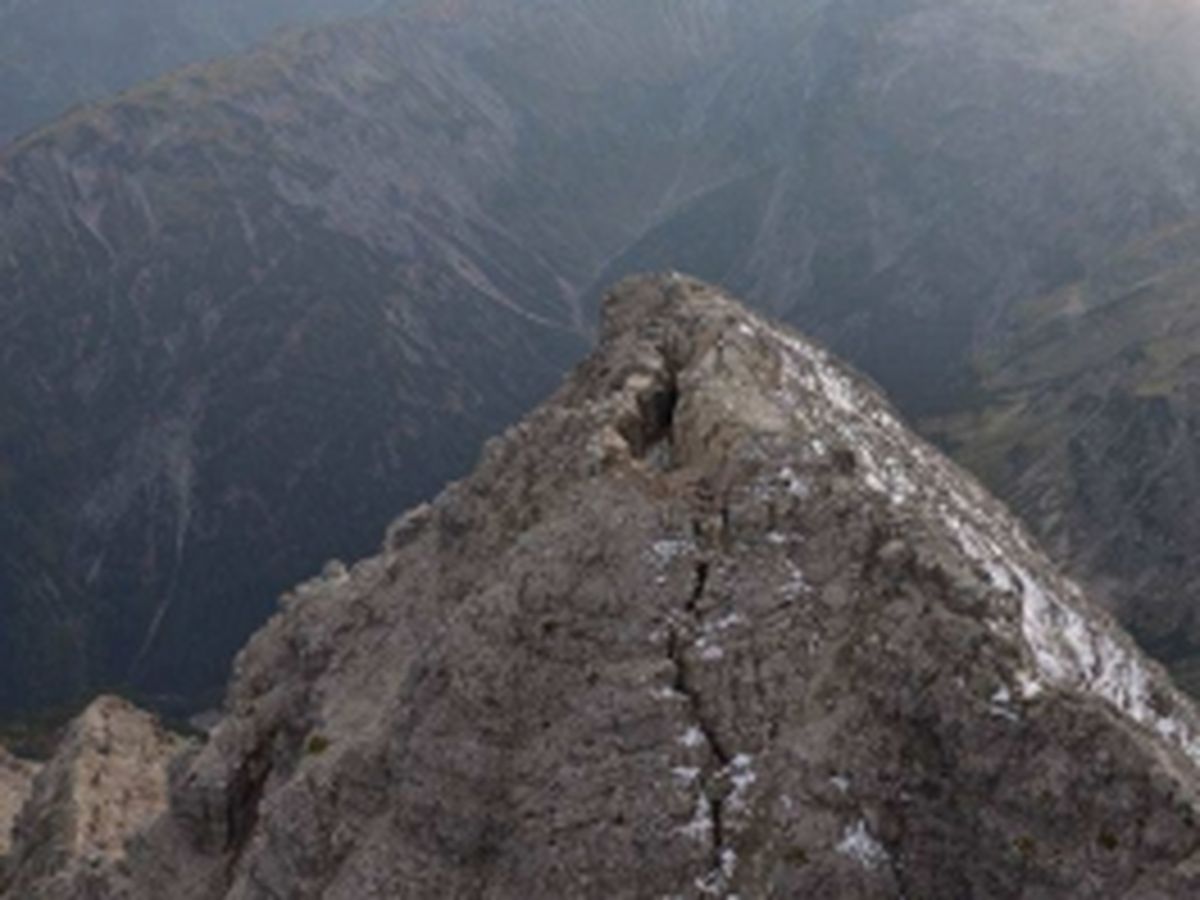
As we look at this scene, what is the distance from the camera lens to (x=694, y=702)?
28.8m

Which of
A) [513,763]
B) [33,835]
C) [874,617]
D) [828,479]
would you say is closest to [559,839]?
[513,763]

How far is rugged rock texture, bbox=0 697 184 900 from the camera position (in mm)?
54938

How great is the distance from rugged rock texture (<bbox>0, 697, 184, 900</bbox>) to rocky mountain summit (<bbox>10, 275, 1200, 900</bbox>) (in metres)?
13.9

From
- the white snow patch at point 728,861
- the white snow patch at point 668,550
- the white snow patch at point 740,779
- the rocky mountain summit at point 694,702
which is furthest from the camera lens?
the white snow patch at point 668,550

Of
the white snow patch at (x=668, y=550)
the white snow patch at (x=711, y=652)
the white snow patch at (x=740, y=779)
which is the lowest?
the white snow patch at (x=740, y=779)

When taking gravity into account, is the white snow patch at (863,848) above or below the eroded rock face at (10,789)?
above

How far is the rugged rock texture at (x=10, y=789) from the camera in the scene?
73887 mm

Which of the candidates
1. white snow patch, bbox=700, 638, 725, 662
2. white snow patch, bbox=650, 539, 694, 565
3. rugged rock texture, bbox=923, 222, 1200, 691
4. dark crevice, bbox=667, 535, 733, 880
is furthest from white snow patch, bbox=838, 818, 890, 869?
rugged rock texture, bbox=923, 222, 1200, 691

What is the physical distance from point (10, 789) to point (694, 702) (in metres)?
71.0

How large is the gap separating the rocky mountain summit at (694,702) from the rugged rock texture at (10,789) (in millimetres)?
35618

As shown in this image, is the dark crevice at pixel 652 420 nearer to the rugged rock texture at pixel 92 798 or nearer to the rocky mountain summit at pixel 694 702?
the rocky mountain summit at pixel 694 702

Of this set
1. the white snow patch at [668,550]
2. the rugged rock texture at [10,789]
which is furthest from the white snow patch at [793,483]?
the rugged rock texture at [10,789]

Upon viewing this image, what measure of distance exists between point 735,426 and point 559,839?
38.6ft

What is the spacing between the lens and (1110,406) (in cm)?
18200
